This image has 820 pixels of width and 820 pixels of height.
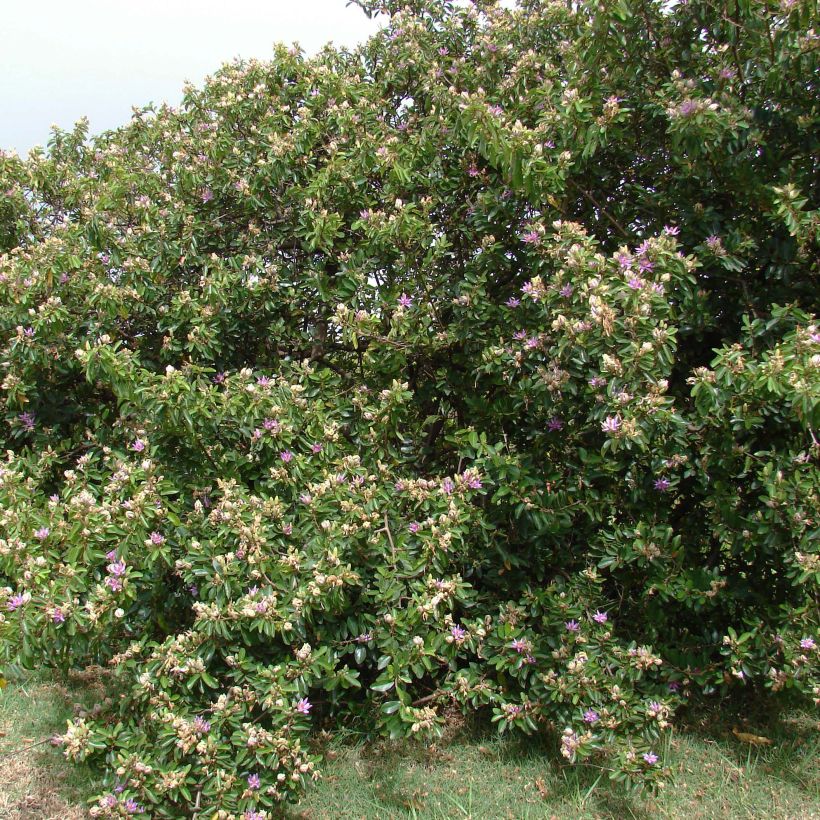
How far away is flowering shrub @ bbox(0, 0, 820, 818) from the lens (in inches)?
119

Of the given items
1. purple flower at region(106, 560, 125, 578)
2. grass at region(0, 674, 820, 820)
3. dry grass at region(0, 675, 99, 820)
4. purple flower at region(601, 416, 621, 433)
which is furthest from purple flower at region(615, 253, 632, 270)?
dry grass at region(0, 675, 99, 820)

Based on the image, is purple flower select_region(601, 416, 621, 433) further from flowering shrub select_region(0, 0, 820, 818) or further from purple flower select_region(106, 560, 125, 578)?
purple flower select_region(106, 560, 125, 578)

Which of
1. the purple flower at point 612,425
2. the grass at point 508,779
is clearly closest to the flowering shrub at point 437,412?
the purple flower at point 612,425

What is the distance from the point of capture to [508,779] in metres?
3.38

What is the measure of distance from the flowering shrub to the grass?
18 cm

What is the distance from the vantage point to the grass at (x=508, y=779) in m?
3.16

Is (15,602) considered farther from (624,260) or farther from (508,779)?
(624,260)

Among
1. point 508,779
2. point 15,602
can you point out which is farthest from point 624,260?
point 15,602

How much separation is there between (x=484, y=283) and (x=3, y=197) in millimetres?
3315

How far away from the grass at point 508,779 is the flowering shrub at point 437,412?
0.60 feet

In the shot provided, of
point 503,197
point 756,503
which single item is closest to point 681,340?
point 756,503

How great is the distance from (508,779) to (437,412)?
188 cm

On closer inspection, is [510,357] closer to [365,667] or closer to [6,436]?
[365,667]

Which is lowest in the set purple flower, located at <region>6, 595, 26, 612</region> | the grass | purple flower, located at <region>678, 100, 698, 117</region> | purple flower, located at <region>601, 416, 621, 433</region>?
the grass
